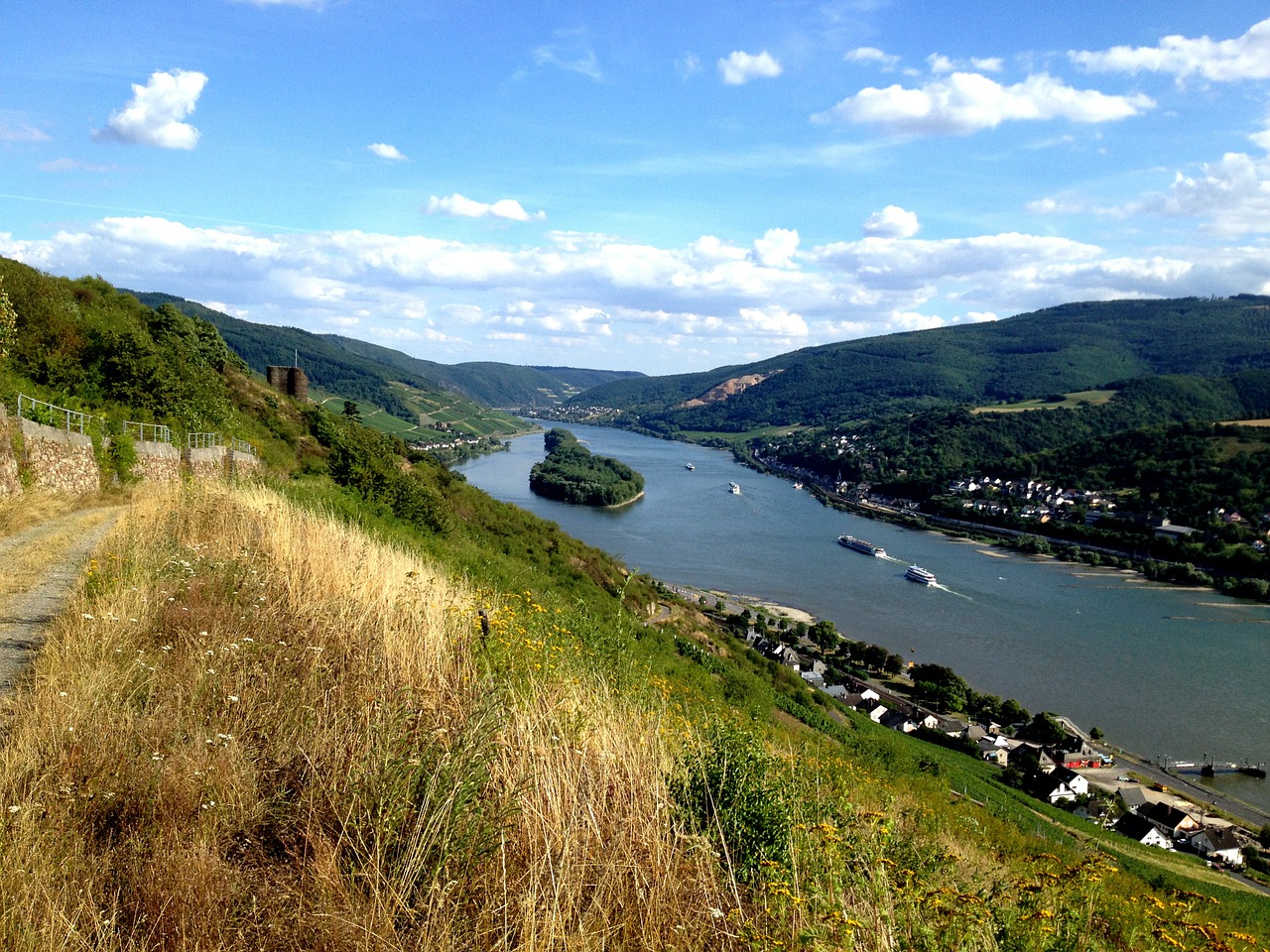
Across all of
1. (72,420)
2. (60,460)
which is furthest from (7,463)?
(72,420)

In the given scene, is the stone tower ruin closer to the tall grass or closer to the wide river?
the wide river

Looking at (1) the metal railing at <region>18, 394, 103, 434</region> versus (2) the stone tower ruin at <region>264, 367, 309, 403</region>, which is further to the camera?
(2) the stone tower ruin at <region>264, 367, 309, 403</region>

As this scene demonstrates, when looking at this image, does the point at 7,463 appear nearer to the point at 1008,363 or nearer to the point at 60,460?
the point at 60,460

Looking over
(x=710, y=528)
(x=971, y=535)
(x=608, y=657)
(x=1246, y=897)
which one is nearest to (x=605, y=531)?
(x=710, y=528)

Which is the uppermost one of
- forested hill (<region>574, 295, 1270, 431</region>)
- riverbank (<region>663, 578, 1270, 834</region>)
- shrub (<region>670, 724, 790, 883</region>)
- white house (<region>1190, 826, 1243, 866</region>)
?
forested hill (<region>574, 295, 1270, 431</region>)

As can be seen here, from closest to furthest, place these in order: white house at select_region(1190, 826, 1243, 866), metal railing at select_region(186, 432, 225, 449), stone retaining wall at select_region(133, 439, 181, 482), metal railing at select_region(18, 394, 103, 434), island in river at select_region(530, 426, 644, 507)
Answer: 1. metal railing at select_region(18, 394, 103, 434)
2. stone retaining wall at select_region(133, 439, 181, 482)
3. metal railing at select_region(186, 432, 225, 449)
4. white house at select_region(1190, 826, 1243, 866)
5. island in river at select_region(530, 426, 644, 507)

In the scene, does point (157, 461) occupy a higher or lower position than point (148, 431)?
lower

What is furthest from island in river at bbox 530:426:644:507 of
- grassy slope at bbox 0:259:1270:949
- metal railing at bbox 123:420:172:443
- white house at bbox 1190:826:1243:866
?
grassy slope at bbox 0:259:1270:949

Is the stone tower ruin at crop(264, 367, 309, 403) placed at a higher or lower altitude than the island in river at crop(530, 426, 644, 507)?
higher
